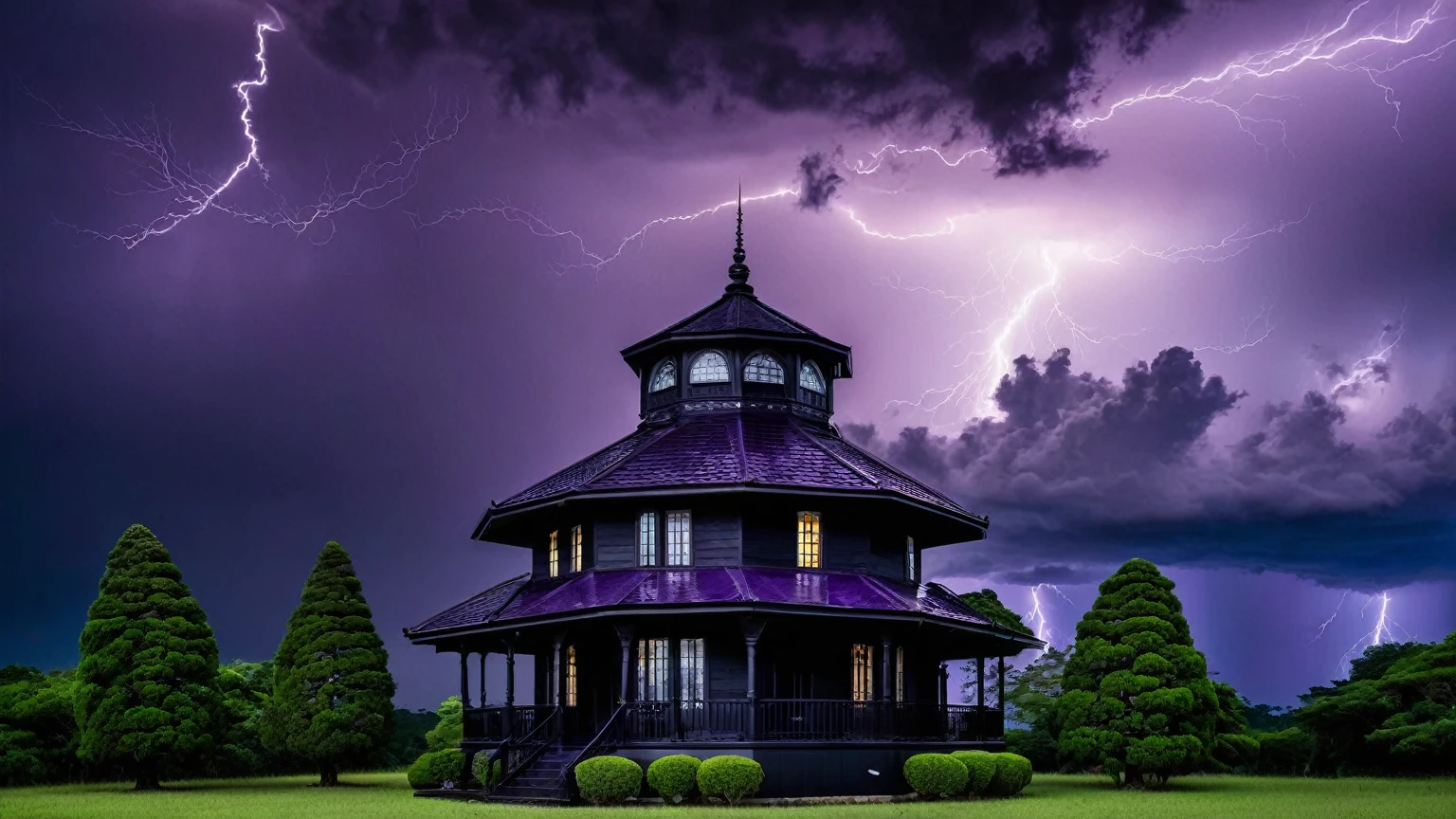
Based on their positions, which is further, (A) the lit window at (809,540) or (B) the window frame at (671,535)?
(A) the lit window at (809,540)

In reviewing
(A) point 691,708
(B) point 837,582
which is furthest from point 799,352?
(A) point 691,708

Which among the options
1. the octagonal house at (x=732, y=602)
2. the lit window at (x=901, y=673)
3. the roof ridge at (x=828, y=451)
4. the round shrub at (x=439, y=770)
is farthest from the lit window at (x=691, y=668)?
the round shrub at (x=439, y=770)

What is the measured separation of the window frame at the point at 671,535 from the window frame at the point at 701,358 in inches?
227

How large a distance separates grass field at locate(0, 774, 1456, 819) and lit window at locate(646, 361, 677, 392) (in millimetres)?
13498

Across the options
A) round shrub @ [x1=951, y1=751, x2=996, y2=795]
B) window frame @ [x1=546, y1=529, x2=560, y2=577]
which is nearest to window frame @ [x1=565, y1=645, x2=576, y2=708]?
window frame @ [x1=546, y1=529, x2=560, y2=577]

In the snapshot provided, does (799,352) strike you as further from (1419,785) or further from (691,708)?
(1419,785)

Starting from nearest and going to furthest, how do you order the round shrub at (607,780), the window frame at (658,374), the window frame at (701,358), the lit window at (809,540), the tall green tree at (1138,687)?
the round shrub at (607,780), the lit window at (809,540), the tall green tree at (1138,687), the window frame at (701,358), the window frame at (658,374)

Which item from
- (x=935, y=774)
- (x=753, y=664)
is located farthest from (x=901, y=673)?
(x=753, y=664)

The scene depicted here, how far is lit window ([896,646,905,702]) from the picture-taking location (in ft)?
116

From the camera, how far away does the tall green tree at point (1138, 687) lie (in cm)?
3488

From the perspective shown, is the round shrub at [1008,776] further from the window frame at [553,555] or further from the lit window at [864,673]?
the window frame at [553,555]

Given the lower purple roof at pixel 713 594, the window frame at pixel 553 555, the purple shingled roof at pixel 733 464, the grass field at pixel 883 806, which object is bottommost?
the grass field at pixel 883 806

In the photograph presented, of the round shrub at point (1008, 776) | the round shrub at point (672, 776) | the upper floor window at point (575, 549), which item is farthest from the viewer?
the upper floor window at point (575, 549)

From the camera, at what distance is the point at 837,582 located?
110 ft
